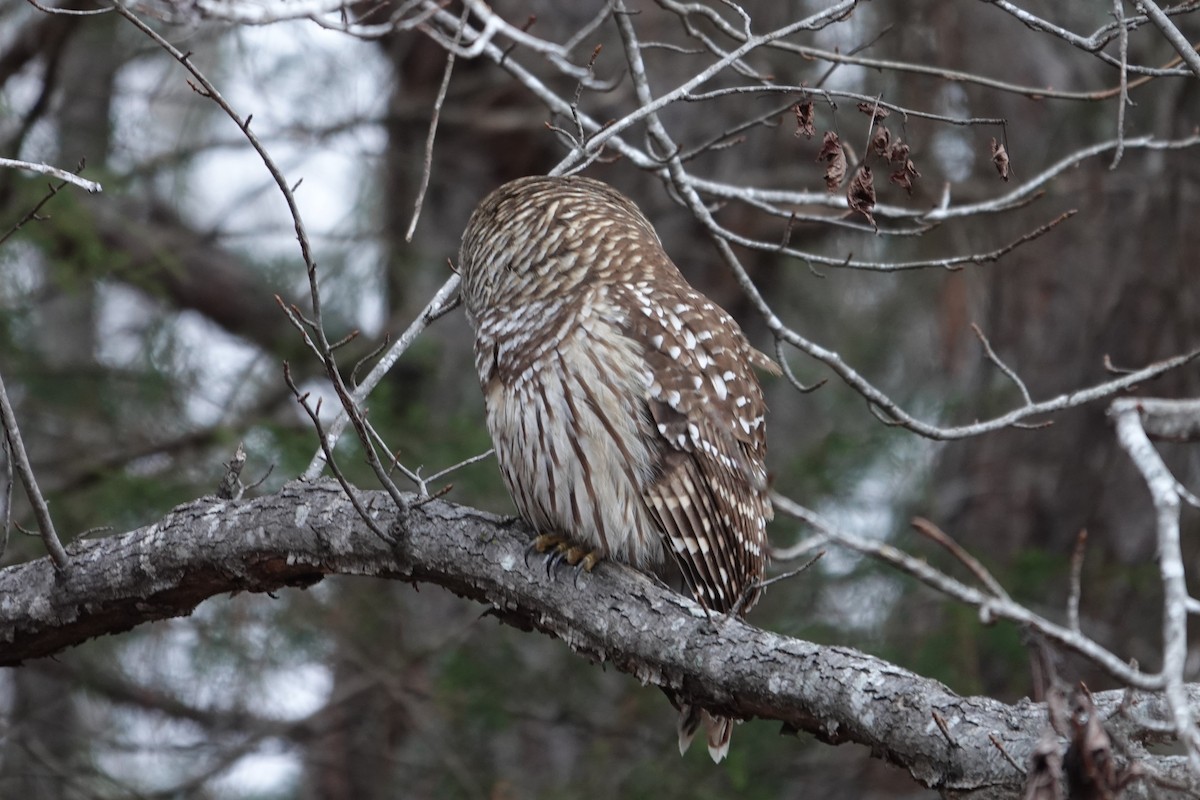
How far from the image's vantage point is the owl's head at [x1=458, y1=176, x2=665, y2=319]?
3.83 meters

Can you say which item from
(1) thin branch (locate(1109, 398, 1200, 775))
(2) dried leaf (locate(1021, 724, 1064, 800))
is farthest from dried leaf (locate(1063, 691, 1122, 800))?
(1) thin branch (locate(1109, 398, 1200, 775))

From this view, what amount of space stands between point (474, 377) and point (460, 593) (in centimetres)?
434

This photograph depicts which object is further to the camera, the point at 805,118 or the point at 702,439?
the point at 702,439

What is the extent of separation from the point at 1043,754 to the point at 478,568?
165 cm

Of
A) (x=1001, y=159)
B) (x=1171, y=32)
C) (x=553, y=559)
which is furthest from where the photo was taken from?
(x=553, y=559)

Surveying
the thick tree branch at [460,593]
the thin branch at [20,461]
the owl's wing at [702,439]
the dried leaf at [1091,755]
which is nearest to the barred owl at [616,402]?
the owl's wing at [702,439]

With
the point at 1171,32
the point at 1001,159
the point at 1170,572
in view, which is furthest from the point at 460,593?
the point at 1171,32

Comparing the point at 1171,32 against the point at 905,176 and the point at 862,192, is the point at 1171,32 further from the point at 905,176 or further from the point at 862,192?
the point at 862,192

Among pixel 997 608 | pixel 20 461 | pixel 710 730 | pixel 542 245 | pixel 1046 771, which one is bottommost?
pixel 1046 771

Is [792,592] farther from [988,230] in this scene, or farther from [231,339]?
[231,339]

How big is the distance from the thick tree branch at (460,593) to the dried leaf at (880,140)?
1192 mm

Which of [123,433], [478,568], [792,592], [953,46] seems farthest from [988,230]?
[123,433]

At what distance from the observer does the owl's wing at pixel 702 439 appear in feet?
12.1

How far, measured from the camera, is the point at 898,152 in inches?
123
